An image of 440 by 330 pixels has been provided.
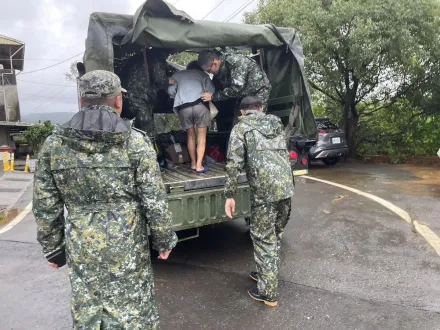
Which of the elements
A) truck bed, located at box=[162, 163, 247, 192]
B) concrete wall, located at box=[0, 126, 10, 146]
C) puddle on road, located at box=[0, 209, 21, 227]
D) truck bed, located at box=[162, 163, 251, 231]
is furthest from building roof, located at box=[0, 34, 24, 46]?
truck bed, located at box=[162, 163, 251, 231]

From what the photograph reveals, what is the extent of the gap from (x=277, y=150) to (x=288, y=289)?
1263 mm

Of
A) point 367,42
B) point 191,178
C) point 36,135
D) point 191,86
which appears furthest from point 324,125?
point 36,135

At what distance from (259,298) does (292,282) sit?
49cm

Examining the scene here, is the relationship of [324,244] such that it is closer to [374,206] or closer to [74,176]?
[374,206]

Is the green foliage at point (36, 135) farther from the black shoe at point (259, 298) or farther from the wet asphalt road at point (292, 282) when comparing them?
the black shoe at point (259, 298)

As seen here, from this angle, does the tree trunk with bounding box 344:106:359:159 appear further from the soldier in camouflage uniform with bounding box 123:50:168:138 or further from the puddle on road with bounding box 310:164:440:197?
the soldier in camouflage uniform with bounding box 123:50:168:138

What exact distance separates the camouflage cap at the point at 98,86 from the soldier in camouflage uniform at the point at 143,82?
2769mm

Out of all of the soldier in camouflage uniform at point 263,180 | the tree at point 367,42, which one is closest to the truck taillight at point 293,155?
the soldier in camouflage uniform at point 263,180

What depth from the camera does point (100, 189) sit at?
211cm

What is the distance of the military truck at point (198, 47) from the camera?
371 centimetres

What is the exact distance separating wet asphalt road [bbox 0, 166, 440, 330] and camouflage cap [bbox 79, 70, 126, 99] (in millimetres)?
1851

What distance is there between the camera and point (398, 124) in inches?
472

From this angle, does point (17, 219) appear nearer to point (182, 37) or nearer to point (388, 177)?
point (182, 37)

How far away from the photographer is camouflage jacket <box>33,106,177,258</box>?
2082mm
